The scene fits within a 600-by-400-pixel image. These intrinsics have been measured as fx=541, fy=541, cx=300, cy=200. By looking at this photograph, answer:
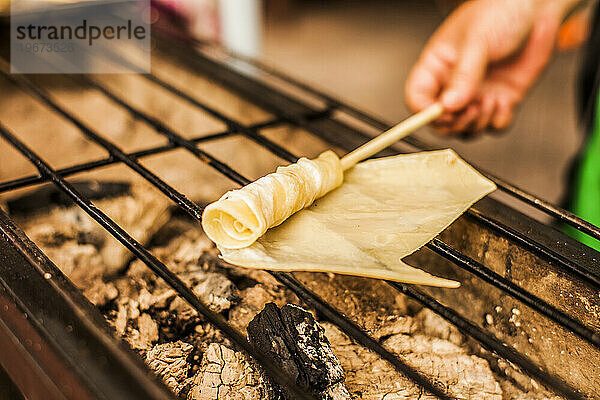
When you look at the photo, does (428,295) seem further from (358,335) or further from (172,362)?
(172,362)

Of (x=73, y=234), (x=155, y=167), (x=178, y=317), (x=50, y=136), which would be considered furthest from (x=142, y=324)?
(x=50, y=136)

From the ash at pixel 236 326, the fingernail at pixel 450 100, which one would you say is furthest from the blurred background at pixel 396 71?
the ash at pixel 236 326

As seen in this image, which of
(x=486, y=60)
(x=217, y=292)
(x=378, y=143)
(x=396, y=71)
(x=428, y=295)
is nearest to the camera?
(x=428, y=295)

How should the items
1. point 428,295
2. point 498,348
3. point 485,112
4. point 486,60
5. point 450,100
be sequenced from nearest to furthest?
point 498,348, point 428,295, point 450,100, point 486,60, point 485,112

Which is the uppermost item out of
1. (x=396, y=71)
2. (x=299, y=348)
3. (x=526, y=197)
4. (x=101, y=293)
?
(x=526, y=197)

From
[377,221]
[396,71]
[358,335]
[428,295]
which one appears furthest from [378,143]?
[396,71]

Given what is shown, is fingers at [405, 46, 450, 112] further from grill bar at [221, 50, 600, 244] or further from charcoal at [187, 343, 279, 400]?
charcoal at [187, 343, 279, 400]
